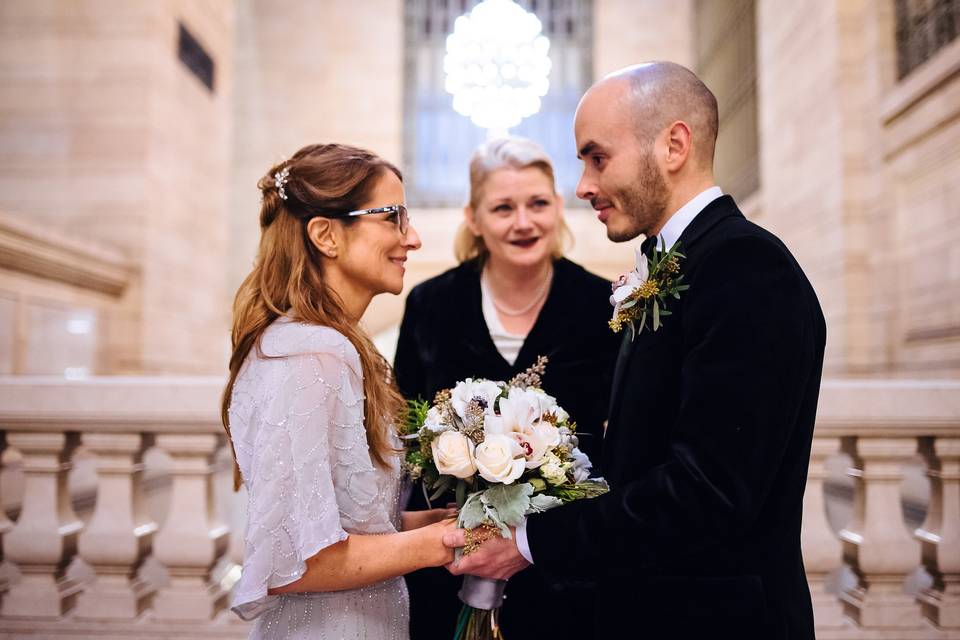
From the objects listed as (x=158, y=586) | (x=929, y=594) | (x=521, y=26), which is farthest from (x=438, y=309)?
(x=521, y=26)

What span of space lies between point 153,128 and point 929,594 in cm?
927


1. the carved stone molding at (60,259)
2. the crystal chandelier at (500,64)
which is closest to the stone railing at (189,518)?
the crystal chandelier at (500,64)

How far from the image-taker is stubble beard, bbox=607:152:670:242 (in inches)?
71.4

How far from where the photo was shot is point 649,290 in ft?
5.70

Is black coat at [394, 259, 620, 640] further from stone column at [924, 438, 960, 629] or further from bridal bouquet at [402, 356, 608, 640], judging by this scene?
stone column at [924, 438, 960, 629]

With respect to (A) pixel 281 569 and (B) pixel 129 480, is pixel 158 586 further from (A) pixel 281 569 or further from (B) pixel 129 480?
(A) pixel 281 569

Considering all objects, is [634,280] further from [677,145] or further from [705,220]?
[677,145]

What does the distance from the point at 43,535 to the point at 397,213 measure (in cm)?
218

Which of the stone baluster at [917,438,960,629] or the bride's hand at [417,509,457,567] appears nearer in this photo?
the bride's hand at [417,509,457,567]

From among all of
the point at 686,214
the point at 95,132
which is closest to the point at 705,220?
the point at 686,214

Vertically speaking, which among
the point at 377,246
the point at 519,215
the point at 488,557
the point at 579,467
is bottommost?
the point at 488,557

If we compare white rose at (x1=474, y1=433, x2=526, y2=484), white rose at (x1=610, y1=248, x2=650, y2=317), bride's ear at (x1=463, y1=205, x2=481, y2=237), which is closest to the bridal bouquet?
white rose at (x1=474, y1=433, x2=526, y2=484)

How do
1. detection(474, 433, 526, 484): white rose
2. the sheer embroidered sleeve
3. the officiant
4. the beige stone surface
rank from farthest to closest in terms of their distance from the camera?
the beige stone surface → the officiant → detection(474, 433, 526, 484): white rose → the sheer embroidered sleeve

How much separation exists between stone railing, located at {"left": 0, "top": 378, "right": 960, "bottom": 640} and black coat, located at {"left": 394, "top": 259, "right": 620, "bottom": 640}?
0.87 meters
